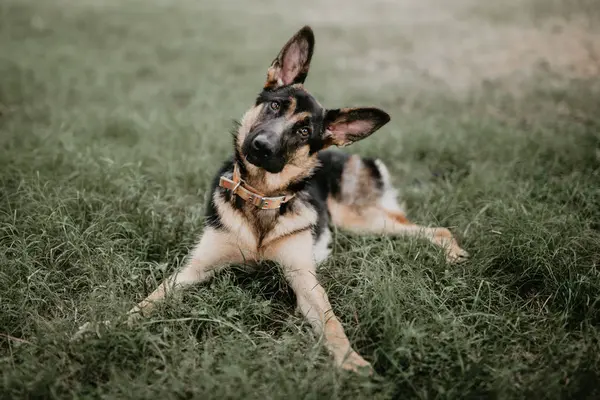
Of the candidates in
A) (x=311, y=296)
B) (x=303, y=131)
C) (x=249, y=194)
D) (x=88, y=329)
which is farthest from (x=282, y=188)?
(x=88, y=329)

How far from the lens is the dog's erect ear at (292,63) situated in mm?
3217

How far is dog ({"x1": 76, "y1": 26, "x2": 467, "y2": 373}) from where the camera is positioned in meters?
3.01

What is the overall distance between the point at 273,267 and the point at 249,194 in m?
0.57

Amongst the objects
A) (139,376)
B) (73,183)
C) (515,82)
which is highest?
(515,82)

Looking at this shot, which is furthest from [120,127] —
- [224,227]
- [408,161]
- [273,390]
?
[273,390]

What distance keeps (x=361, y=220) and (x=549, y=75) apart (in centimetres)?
626

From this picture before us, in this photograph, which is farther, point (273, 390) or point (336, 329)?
point (336, 329)

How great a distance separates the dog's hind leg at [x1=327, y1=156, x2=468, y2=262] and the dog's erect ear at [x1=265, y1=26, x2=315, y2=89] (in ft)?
4.19

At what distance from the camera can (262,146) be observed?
2.92 meters

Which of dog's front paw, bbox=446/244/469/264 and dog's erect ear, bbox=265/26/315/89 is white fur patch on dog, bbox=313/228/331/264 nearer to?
dog's front paw, bbox=446/244/469/264

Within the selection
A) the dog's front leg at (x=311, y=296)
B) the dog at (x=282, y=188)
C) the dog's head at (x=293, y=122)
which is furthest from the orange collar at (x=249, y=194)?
the dog's front leg at (x=311, y=296)

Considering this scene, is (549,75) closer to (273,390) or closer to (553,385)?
(553,385)

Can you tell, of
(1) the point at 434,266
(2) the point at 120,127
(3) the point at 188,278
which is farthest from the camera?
(2) the point at 120,127

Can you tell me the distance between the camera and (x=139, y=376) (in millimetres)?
2215
